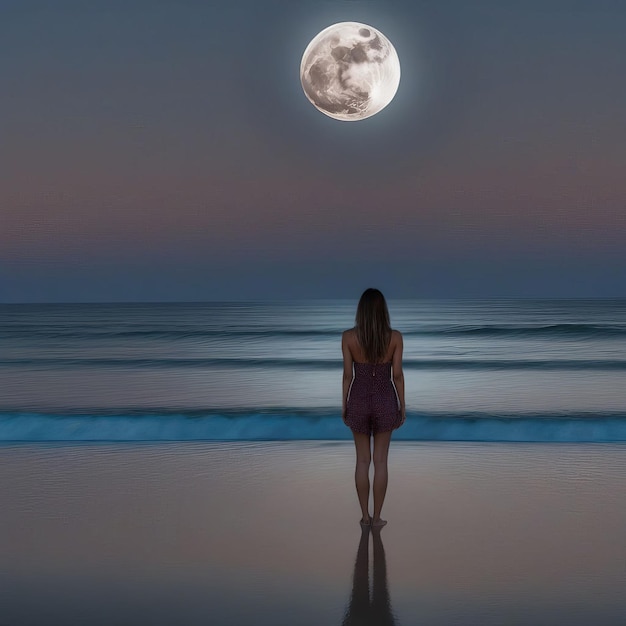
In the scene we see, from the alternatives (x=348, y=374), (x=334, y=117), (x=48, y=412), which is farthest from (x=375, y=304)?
(x=334, y=117)

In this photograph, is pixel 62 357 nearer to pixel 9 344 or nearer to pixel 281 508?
pixel 9 344

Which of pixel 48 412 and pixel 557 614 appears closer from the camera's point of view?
pixel 557 614

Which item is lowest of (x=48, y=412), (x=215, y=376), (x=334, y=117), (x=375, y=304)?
(x=375, y=304)

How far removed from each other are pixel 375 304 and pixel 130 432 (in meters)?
7.80

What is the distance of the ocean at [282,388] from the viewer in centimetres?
1238

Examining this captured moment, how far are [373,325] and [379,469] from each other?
1093 millimetres

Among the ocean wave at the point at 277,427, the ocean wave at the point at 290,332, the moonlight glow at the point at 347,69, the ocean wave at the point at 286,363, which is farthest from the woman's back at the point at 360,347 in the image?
the ocean wave at the point at 290,332

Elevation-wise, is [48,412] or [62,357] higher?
[62,357]

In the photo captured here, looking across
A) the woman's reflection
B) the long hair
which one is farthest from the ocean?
the woman's reflection

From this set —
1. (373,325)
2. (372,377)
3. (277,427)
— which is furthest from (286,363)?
(373,325)

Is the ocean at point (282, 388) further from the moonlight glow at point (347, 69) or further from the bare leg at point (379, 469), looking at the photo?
the moonlight glow at point (347, 69)

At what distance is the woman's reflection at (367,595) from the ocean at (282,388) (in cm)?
645

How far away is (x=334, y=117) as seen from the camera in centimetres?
1738

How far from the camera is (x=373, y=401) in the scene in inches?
218
